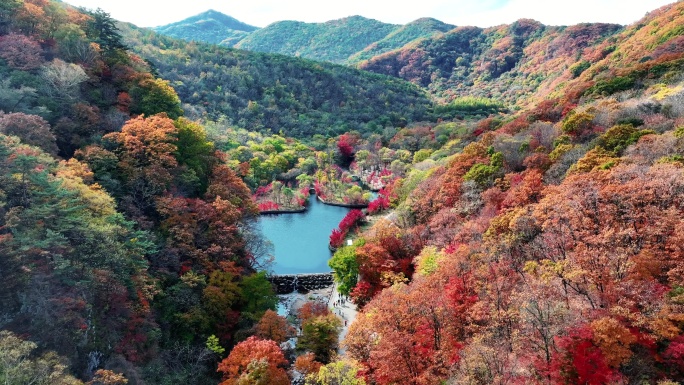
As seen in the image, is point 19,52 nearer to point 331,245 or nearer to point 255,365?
point 255,365

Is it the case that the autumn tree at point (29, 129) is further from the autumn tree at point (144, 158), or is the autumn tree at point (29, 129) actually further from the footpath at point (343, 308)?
the footpath at point (343, 308)

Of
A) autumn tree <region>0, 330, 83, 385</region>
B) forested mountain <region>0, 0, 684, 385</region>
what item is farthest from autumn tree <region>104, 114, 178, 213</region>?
autumn tree <region>0, 330, 83, 385</region>

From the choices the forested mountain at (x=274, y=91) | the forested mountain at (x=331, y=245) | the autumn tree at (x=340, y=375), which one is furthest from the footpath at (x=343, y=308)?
the forested mountain at (x=274, y=91)

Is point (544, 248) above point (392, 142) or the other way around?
above

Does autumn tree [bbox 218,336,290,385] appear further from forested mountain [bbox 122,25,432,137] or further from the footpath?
forested mountain [bbox 122,25,432,137]

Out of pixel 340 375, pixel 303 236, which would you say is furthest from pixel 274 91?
pixel 340 375

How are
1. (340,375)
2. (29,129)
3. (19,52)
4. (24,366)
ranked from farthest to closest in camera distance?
1. (19,52)
2. (29,129)
3. (340,375)
4. (24,366)

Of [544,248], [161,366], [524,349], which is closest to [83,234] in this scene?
[161,366]

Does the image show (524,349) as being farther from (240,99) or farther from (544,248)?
(240,99)
